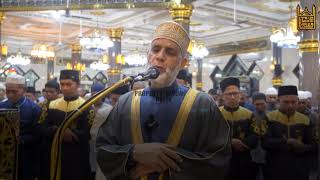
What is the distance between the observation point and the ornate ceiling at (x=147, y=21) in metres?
11.5

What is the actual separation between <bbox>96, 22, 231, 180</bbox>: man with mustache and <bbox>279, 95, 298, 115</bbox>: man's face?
2.40 m

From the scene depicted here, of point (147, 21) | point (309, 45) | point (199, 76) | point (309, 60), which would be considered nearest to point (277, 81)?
point (199, 76)

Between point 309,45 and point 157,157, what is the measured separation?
5.90 meters

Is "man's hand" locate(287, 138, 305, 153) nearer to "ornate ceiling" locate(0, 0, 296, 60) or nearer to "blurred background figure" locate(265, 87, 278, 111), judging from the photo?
"blurred background figure" locate(265, 87, 278, 111)

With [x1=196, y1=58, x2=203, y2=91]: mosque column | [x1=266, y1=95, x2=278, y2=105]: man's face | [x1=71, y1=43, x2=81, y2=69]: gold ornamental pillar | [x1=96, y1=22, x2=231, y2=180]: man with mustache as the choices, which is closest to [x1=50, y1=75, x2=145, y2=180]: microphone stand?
[x1=96, y1=22, x2=231, y2=180]: man with mustache

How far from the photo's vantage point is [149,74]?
1884 millimetres

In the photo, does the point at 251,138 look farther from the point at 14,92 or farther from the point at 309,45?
the point at 309,45

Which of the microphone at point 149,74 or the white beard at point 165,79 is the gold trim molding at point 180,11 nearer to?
the white beard at point 165,79

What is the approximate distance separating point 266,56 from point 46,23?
887cm

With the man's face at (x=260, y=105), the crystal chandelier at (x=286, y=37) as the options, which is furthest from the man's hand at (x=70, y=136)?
the crystal chandelier at (x=286, y=37)

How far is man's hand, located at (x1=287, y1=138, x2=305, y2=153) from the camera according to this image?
393 centimetres

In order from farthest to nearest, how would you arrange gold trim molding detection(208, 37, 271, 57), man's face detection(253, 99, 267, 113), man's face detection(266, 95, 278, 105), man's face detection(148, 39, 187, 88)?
Answer: gold trim molding detection(208, 37, 271, 57), man's face detection(266, 95, 278, 105), man's face detection(253, 99, 267, 113), man's face detection(148, 39, 187, 88)

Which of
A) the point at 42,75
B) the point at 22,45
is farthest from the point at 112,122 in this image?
the point at 42,75

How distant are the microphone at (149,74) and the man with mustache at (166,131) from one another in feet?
0.38
